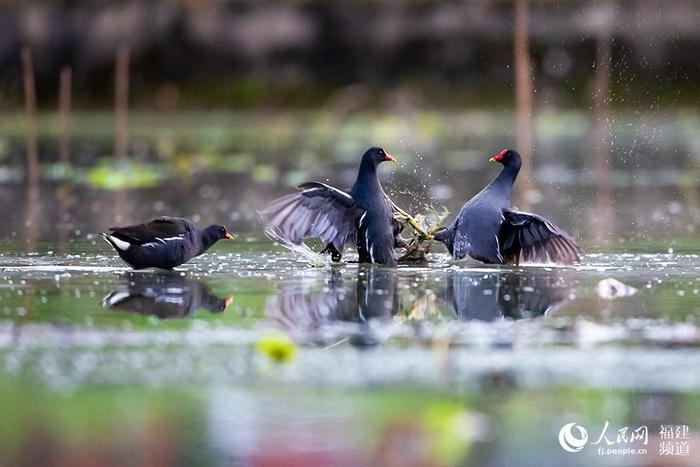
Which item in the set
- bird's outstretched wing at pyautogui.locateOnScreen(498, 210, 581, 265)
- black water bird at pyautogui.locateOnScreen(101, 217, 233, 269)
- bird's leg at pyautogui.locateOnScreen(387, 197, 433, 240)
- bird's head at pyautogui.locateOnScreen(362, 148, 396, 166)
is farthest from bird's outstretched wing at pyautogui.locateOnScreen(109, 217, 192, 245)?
bird's outstretched wing at pyautogui.locateOnScreen(498, 210, 581, 265)

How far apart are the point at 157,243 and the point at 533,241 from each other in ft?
8.45

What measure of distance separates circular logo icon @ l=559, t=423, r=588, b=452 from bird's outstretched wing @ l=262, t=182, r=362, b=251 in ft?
15.0

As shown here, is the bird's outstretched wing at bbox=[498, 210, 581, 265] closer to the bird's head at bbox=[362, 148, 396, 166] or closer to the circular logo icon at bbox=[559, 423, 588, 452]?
the bird's head at bbox=[362, 148, 396, 166]

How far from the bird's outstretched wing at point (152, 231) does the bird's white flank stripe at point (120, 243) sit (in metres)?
0.02

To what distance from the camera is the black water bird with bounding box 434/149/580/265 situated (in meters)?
10.3

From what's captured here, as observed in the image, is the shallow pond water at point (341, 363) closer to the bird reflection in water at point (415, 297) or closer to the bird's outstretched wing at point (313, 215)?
the bird reflection in water at point (415, 297)

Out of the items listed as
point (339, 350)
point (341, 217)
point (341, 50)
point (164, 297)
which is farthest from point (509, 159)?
point (341, 50)

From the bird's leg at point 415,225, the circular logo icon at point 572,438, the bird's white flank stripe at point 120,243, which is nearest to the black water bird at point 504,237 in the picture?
the bird's leg at point 415,225

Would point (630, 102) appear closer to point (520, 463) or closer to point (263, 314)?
point (263, 314)

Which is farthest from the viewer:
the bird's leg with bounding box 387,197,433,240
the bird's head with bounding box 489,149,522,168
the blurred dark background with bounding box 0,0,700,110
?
the blurred dark background with bounding box 0,0,700,110

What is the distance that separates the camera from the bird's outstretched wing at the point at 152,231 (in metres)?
9.77

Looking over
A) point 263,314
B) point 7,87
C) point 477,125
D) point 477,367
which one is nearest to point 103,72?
point 7,87

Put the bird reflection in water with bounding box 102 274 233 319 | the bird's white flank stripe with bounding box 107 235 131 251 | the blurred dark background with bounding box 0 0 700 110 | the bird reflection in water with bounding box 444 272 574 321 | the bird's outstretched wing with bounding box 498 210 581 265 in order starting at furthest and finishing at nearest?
the blurred dark background with bounding box 0 0 700 110
the bird's outstretched wing with bounding box 498 210 581 265
the bird's white flank stripe with bounding box 107 235 131 251
the bird reflection in water with bounding box 102 274 233 319
the bird reflection in water with bounding box 444 272 574 321

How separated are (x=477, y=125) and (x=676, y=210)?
35.3 ft
